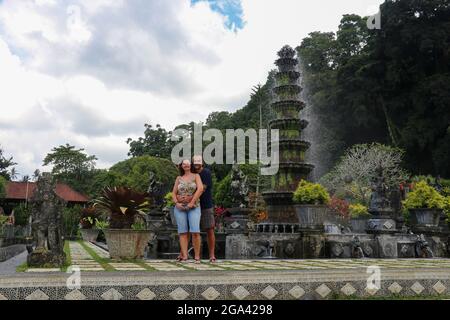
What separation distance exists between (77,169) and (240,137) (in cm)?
2202

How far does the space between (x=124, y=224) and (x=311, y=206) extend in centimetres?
591

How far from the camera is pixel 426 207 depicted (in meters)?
14.3

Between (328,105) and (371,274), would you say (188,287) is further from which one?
(328,105)

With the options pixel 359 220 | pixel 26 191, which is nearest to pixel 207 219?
pixel 359 220

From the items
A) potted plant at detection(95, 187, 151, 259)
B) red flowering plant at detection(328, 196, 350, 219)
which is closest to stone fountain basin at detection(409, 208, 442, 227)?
red flowering plant at detection(328, 196, 350, 219)

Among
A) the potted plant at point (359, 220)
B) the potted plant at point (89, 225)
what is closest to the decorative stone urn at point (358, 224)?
the potted plant at point (359, 220)

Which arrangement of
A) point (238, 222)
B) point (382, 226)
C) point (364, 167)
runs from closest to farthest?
point (382, 226), point (238, 222), point (364, 167)

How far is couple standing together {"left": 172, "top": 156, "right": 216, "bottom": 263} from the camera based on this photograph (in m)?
8.10

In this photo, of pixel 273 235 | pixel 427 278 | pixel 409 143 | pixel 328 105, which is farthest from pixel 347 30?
pixel 427 278

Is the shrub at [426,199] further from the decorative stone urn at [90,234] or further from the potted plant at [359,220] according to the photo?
the decorative stone urn at [90,234]

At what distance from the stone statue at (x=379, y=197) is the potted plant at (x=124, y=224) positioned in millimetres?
7370

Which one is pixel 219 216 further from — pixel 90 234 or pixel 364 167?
pixel 364 167

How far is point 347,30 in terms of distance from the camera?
50.8m

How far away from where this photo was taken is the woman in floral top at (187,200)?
26.6 feet
